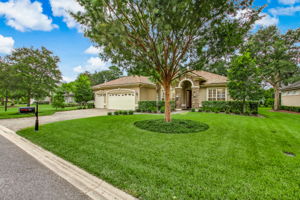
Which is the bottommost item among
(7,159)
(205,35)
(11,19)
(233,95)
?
(7,159)

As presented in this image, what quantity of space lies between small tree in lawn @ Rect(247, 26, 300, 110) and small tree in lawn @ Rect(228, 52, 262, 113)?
6785 mm

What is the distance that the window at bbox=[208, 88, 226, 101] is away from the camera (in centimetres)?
1437

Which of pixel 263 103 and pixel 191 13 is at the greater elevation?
pixel 191 13

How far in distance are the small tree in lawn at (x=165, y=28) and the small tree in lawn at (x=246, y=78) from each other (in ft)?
21.6

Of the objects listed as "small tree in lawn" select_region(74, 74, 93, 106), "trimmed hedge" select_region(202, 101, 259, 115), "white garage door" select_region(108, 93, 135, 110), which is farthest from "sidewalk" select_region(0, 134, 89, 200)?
"small tree in lawn" select_region(74, 74, 93, 106)

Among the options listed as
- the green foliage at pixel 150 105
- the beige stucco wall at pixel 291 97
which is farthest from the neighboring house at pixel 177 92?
the beige stucco wall at pixel 291 97

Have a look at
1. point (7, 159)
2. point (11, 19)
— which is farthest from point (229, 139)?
point (11, 19)

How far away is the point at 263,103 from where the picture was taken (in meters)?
25.5

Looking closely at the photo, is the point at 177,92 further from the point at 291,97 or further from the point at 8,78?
the point at 8,78

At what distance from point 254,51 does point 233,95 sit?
10.9 meters

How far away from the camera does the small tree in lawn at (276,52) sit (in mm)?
16156

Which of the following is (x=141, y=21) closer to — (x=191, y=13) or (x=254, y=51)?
(x=191, y=13)

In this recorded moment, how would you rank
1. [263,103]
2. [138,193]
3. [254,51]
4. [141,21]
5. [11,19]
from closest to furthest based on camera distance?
[138,193] < [141,21] < [11,19] < [254,51] < [263,103]

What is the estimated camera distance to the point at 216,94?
14.6 meters
